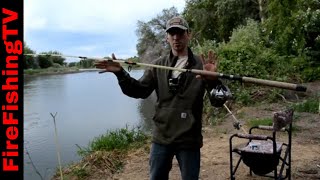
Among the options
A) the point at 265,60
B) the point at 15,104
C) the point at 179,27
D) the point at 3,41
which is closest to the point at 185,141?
the point at 179,27

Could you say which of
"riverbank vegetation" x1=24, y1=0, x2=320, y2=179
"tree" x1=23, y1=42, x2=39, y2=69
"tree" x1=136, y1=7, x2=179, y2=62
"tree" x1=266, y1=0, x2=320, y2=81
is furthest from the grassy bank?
"tree" x1=266, y1=0, x2=320, y2=81

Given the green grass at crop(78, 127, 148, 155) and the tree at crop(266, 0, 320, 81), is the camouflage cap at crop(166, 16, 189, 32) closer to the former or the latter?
the green grass at crop(78, 127, 148, 155)

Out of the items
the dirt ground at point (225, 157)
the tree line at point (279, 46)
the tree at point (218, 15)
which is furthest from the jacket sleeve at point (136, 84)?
the tree at point (218, 15)

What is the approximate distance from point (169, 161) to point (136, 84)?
706 mm

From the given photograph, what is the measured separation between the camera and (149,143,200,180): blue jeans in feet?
11.7

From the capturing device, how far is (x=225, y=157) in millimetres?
7125

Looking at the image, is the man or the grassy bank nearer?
the man

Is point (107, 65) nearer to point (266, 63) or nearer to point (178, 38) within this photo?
point (178, 38)

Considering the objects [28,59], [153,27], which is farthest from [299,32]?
[153,27]

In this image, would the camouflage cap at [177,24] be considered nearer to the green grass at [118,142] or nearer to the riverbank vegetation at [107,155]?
the riverbank vegetation at [107,155]

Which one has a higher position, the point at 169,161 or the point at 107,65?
the point at 107,65

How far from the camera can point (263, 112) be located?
1070cm

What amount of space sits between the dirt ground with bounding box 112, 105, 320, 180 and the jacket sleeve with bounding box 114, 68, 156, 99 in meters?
2.72

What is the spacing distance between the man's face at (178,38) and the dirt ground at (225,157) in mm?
3005
